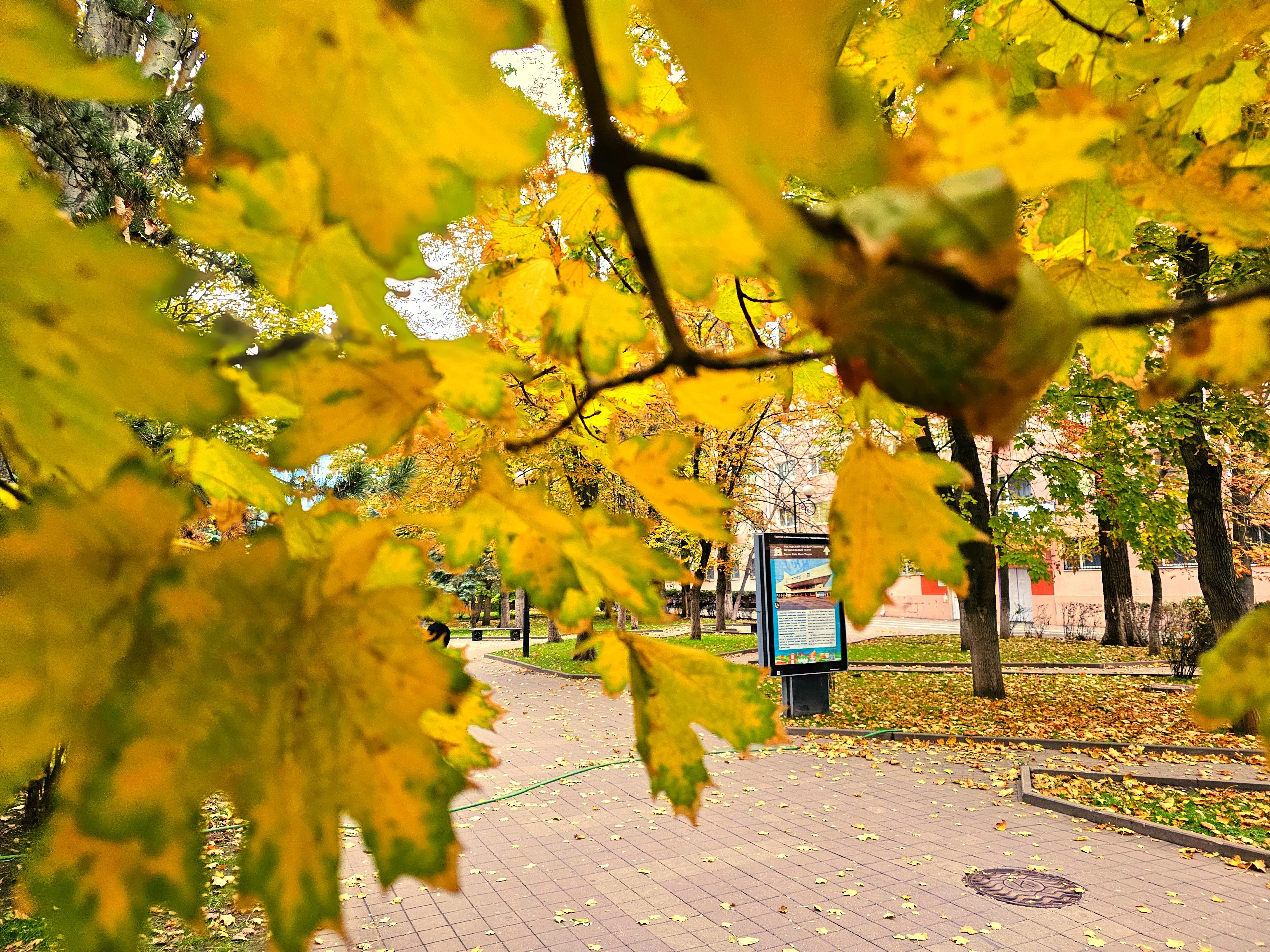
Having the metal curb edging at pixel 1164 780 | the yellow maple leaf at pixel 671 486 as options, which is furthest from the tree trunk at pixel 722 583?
the yellow maple leaf at pixel 671 486

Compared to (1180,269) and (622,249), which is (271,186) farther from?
(1180,269)

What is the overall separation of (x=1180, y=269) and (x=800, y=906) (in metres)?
8.87

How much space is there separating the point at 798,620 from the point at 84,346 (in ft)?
35.7

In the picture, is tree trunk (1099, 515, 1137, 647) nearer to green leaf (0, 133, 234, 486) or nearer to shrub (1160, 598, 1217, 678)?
shrub (1160, 598, 1217, 678)

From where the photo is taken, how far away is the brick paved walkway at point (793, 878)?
15.7ft

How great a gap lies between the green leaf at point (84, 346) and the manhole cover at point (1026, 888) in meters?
6.14

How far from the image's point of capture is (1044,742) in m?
9.27

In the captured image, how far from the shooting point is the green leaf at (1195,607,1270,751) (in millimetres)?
751

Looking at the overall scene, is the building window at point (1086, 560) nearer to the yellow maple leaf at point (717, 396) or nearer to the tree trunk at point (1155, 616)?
the tree trunk at point (1155, 616)

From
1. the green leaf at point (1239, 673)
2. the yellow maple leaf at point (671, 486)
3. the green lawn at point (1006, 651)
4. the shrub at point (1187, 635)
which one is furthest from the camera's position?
the green lawn at point (1006, 651)

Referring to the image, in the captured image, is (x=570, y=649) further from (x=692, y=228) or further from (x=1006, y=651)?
(x=692, y=228)

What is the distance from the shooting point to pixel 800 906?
521 centimetres

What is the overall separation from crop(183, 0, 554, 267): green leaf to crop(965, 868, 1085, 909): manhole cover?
616cm

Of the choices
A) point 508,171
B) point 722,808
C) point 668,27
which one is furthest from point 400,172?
point 722,808
